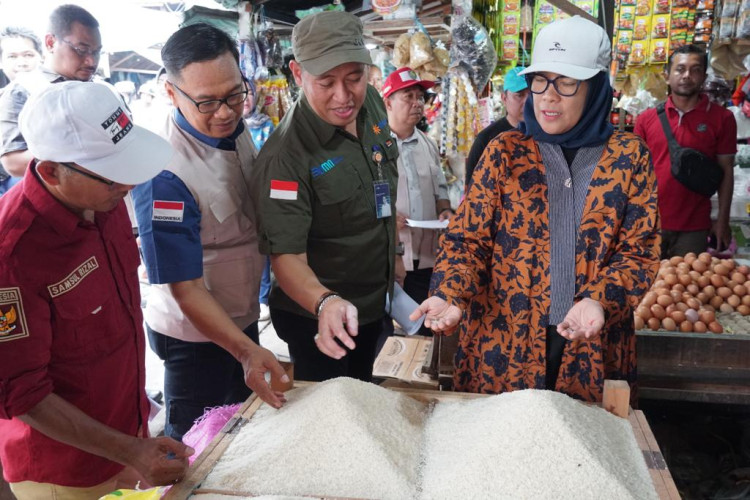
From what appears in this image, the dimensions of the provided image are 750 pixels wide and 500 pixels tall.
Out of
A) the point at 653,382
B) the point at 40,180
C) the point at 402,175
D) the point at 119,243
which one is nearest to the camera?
the point at 40,180

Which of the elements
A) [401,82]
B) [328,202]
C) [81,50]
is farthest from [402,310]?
[81,50]

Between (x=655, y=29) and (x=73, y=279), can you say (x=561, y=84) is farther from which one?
(x=655, y=29)

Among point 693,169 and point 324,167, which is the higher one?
point 324,167

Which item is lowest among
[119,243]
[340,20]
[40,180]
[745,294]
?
[745,294]

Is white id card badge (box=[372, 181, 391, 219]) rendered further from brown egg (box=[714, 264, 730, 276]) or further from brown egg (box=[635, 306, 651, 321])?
brown egg (box=[714, 264, 730, 276])

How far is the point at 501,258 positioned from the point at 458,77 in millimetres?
2948

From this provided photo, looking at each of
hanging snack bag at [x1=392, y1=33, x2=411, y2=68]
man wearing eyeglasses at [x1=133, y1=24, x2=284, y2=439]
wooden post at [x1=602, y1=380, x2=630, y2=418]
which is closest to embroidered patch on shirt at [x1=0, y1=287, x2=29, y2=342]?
man wearing eyeglasses at [x1=133, y1=24, x2=284, y2=439]

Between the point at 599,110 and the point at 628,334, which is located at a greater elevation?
the point at 599,110

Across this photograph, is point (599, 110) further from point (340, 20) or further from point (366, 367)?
point (366, 367)

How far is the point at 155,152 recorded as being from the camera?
4.19 feet

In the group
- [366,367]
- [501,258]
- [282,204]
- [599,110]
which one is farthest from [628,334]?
[282,204]

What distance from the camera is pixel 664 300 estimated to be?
264 cm

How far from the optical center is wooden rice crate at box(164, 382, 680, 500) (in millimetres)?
1088

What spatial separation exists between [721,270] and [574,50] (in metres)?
2.01
